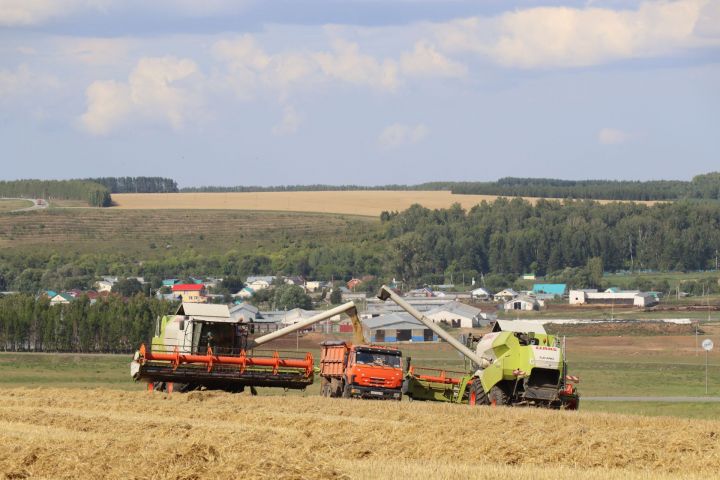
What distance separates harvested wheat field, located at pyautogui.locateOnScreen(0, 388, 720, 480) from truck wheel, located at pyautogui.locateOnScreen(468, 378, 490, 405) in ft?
16.8

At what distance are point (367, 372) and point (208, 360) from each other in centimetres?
539

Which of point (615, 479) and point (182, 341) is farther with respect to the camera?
point (182, 341)

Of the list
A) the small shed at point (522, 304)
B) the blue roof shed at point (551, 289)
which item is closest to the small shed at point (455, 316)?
the small shed at point (522, 304)

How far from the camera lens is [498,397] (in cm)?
4112

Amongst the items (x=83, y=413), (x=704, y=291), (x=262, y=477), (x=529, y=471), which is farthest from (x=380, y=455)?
(x=704, y=291)

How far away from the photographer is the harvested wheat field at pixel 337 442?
838 inches

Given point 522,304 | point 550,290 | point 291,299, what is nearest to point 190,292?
point 291,299

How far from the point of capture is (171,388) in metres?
42.9

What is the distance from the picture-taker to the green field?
49.4 m

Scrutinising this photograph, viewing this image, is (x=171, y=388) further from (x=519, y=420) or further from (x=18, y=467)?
(x=18, y=467)

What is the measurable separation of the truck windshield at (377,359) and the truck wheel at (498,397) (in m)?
4.66

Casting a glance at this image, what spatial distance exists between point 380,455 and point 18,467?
22.7 feet

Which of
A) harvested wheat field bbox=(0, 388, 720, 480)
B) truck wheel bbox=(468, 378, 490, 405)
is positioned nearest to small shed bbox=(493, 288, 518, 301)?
truck wheel bbox=(468, 378, 490, 405)

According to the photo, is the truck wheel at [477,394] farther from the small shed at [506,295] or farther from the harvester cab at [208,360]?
the small shed at [506,295]
